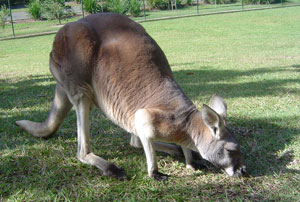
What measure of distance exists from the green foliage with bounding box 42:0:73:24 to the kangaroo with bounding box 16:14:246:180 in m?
18.2

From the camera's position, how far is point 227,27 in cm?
1694

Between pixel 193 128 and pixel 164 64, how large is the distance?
25.5 inches

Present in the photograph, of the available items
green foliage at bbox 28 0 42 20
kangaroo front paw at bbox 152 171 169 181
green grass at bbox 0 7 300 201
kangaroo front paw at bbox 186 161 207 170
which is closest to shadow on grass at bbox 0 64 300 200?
green grass at bbox 0 7 300 201

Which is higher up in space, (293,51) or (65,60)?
(65,60)

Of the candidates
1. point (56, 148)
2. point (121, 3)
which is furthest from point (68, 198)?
point (121, 3)

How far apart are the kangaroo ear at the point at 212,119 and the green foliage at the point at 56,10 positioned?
19259 mm

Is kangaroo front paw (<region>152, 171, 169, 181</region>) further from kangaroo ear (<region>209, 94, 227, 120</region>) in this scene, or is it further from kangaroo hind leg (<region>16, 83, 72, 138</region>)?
kangaroo hind leg (<region>16, 83, 72, 138</region>)

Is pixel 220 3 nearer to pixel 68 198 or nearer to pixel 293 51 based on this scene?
pixel 293 51

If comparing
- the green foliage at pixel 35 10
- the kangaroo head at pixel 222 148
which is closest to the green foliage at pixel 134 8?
the green foliage at pixel 35 10

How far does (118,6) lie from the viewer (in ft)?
65.1

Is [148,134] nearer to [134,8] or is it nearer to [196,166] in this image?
[196,166]

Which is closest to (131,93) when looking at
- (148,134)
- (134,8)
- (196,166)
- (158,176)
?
(148,134)

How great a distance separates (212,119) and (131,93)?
2.50 feet

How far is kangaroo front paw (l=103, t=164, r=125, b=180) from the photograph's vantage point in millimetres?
2677
